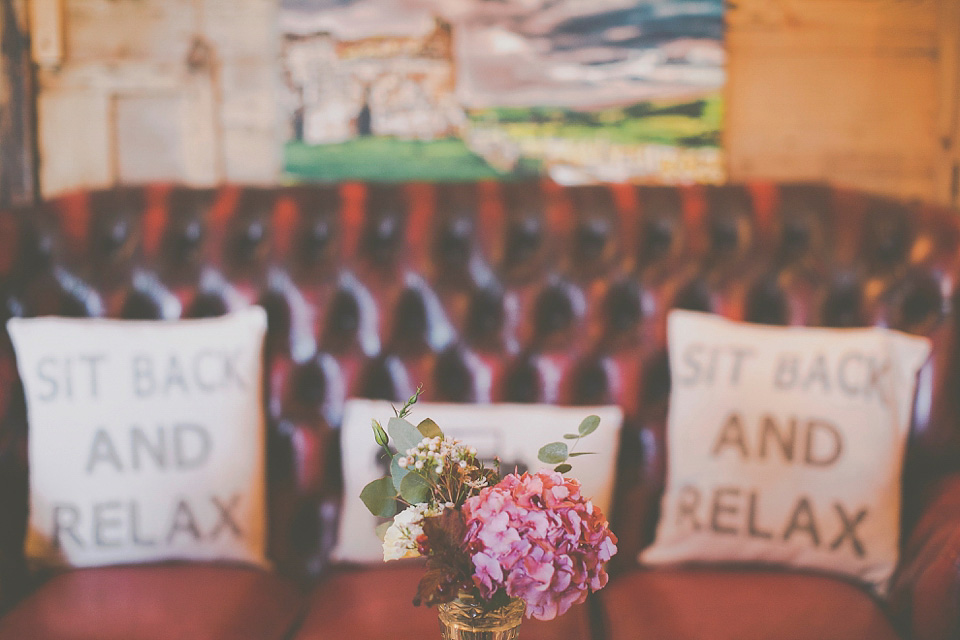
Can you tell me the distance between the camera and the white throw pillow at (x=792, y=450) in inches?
46.1

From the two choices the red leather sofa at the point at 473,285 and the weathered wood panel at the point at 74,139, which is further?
the weathered wood panel at the point at 74,139

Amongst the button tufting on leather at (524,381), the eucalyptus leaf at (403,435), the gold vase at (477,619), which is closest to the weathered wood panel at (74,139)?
the button tufting on leather at (524,381)

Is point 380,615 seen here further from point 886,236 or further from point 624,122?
point 624,122

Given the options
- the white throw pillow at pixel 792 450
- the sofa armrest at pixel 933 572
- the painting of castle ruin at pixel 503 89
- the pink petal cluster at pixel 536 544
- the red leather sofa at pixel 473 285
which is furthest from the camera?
the painting of castle ruin at pixel 503 89

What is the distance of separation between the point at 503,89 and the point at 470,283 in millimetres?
690

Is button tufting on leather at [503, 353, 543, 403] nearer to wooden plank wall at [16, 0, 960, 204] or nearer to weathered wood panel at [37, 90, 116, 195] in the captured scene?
wooden plank wall at [16, 0, 960, 204]

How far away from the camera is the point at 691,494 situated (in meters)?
1.22

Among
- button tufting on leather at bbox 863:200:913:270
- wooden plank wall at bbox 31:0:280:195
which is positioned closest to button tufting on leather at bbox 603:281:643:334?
button tufting on leather at bbox 863:200:913:270

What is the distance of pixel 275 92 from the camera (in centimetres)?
187

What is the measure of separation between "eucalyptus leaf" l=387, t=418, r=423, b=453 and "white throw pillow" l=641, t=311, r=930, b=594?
701mm

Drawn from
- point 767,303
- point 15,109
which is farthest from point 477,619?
point 15,109

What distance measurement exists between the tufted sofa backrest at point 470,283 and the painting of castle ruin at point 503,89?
0.46m

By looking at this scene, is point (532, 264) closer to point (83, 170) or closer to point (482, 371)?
point (482, 371)

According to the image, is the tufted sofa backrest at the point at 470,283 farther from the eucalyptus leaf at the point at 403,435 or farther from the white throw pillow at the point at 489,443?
the eucalyptus leaf at the point at 403,435
